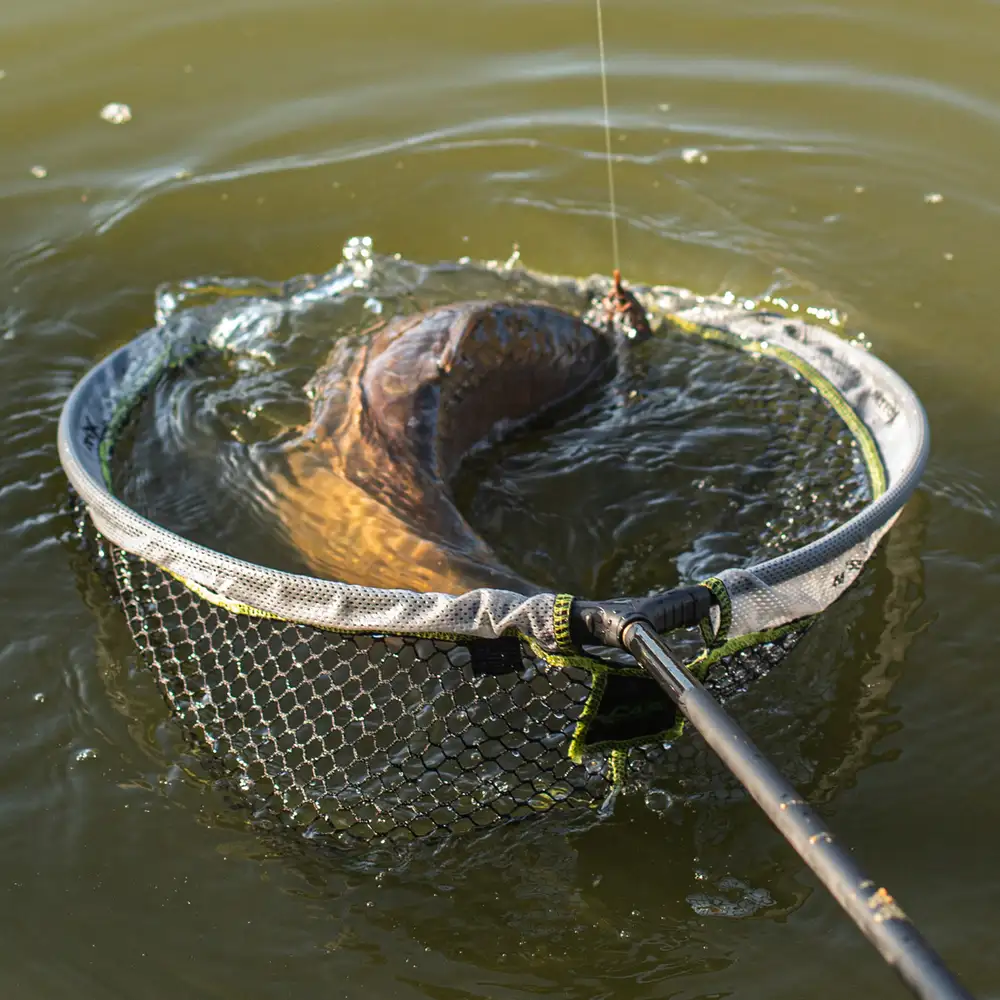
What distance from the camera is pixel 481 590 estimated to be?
2688mm

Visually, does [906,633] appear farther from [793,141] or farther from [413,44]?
[413,44]

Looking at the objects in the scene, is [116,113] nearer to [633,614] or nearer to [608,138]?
[608,138]

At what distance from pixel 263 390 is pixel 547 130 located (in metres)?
2.75

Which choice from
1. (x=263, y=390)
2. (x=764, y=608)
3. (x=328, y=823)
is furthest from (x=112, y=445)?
(x=764, y=608)

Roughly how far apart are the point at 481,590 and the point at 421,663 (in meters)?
0.63

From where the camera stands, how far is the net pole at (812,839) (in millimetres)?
1726

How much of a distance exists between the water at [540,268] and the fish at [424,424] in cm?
74

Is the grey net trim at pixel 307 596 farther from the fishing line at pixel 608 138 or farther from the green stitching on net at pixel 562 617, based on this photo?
the fishing line at pixel 608 138

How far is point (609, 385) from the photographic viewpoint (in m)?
4.91

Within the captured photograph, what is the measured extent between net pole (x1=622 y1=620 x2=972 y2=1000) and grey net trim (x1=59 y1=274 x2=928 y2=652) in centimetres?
35

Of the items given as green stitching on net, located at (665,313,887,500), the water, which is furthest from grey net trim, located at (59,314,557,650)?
green stitching on net, located at (665,313,887,500)

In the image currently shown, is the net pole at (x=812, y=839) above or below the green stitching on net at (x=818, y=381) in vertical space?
above

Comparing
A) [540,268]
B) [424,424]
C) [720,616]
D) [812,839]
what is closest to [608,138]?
[540,268]

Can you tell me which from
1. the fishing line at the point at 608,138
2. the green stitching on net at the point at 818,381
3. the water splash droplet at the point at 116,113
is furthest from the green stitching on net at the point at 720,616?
the water splash droplet at the point at 116,113
